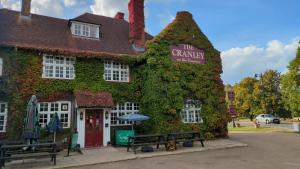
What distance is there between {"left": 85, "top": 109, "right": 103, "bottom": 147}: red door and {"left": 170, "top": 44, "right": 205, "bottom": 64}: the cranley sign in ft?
21.8

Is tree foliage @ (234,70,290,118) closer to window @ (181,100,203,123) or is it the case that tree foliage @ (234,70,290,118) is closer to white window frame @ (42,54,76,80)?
window @ (181,100,203,123)

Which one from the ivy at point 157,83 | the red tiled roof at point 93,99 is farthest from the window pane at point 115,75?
the red tiled roof at point 93,99

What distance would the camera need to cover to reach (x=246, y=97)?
52250 millimetres

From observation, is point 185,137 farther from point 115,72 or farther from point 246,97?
point 246,97

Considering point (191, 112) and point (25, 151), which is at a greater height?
point (191, 112)

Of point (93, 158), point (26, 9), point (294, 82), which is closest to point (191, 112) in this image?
point (93, 158)

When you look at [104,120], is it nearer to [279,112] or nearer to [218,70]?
[218,70]

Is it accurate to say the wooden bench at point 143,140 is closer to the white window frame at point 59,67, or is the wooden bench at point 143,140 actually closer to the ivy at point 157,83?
the ivy at point 157,83

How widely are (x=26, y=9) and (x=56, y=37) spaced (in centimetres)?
352

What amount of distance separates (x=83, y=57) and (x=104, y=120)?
4.43 meters

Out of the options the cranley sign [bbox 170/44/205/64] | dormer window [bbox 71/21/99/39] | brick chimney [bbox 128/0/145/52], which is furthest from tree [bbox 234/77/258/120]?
dormer window [bbox 71/21/99/39]

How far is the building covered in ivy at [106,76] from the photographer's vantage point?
49.9ft

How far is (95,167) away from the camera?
34.8 feet

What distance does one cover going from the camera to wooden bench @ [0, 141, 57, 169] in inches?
405
